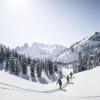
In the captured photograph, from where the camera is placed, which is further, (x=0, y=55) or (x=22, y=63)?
(x=0, y=55)

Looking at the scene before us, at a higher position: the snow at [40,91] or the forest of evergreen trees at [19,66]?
the snow at [40,91]

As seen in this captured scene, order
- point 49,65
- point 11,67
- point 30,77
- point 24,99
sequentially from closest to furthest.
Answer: point 24,99 < point 11,67 < point 30,77 < point 49,65

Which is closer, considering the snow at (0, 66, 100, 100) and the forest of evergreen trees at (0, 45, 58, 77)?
the snow at (0, 66, 100, 100)

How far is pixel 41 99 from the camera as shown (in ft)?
40.9

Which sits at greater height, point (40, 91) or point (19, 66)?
point (40, 91)

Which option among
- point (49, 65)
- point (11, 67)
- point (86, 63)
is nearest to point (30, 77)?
point (11, 67)

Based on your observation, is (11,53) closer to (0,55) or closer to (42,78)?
(0,55)

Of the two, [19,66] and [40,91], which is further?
[19,66]

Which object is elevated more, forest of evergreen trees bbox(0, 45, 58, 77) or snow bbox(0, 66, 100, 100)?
snow bbox(0, 66, 100, 100)

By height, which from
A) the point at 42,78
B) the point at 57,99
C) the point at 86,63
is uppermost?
the point at 57,99

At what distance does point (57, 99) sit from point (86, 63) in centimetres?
16911

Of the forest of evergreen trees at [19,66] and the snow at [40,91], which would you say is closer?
the snow at [40,91]

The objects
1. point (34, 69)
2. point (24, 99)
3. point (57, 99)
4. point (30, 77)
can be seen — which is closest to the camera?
point (24, 99)

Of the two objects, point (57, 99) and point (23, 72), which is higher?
point (57, 99)
